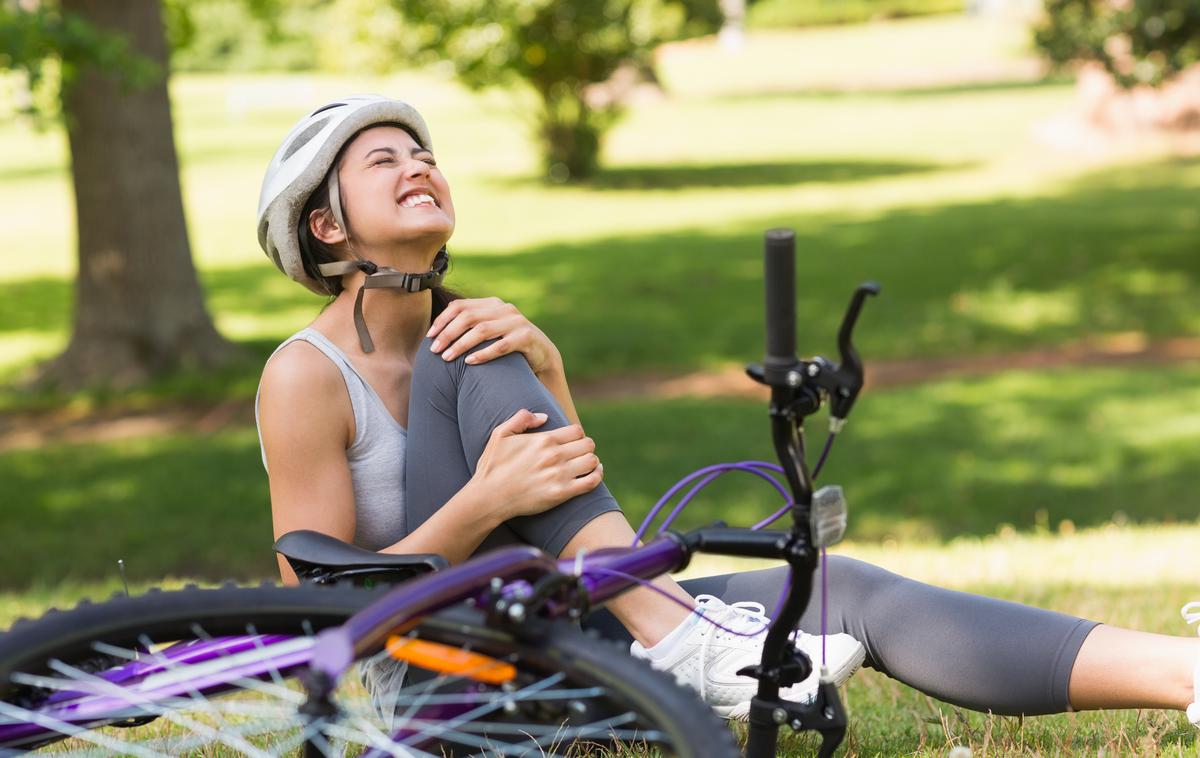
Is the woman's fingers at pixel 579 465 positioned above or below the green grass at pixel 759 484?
above

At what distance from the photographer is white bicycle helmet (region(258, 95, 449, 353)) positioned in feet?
9.33

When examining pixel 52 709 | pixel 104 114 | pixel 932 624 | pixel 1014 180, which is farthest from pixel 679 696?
pixel 1014 180

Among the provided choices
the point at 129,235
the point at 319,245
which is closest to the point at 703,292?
the point at 129,235

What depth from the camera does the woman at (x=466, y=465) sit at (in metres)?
2.54

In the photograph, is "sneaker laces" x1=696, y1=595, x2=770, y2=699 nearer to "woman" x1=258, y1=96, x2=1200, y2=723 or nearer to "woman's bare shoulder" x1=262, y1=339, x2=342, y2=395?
"woman" x1=258, y1=96, x2=1200, y2=723

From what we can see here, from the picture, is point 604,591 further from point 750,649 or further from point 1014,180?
point 1014,180

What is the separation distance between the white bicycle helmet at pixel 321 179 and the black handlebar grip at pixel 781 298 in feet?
3.65

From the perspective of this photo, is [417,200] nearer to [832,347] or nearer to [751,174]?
[832,347]

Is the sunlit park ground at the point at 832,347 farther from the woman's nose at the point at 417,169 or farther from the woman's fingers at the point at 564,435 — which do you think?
the woman's nose at the point at 417,169

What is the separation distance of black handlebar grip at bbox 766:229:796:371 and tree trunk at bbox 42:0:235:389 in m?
9.27

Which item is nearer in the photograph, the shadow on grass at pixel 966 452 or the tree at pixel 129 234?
the shadow on grass at pixel 966 452

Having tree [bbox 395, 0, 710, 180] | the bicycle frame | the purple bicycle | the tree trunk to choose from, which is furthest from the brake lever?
tree [bbox 395, 0, 710, 180]

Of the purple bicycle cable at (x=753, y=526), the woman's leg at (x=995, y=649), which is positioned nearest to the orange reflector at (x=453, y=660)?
the purple bicycle cable at (x=753, y=526)

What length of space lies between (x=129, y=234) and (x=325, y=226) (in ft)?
29.6
